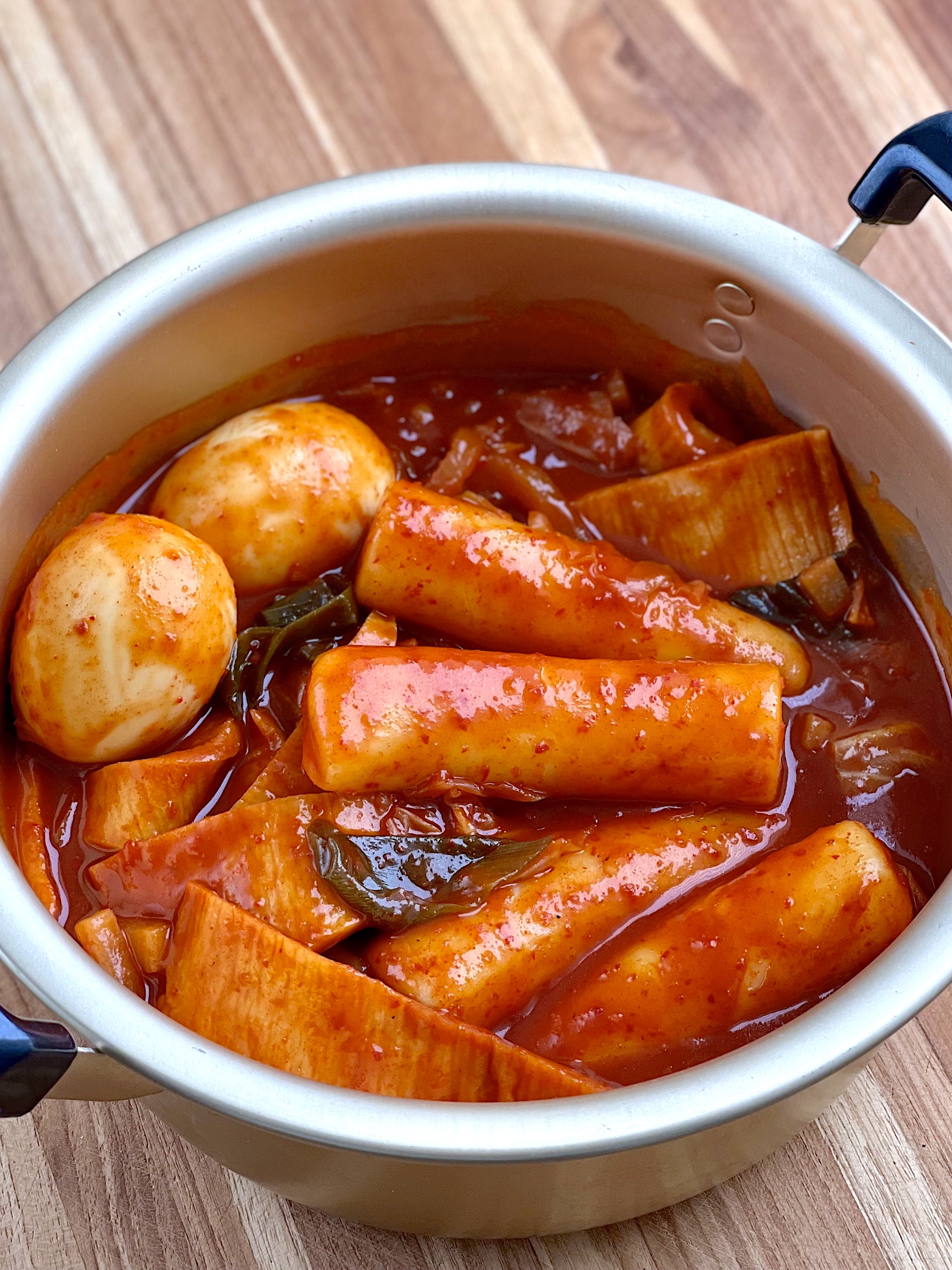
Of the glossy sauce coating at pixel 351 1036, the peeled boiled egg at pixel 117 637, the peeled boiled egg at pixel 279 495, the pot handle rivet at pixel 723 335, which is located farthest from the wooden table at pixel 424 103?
the glossy sauce coating at pixel 351 1036

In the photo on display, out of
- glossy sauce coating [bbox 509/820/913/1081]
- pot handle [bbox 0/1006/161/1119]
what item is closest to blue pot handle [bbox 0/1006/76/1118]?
pot handle [bbox 0/1006/161/1119]

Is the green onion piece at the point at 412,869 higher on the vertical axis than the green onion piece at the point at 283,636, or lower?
lower

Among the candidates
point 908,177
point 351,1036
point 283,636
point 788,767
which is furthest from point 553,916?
point 908,177

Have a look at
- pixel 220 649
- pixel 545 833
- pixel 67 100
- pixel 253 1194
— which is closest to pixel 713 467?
pixel 545 833

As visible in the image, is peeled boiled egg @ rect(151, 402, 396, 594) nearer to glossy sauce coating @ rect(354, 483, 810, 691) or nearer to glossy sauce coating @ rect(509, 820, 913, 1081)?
glossy sauce coating @ rect(354, 483, 810, 691)

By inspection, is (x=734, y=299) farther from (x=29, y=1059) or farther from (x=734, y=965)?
(x=29, y=1059)

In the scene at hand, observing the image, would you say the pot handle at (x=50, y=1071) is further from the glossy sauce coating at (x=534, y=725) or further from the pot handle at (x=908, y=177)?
the pot handle at (x=908, y=177)
